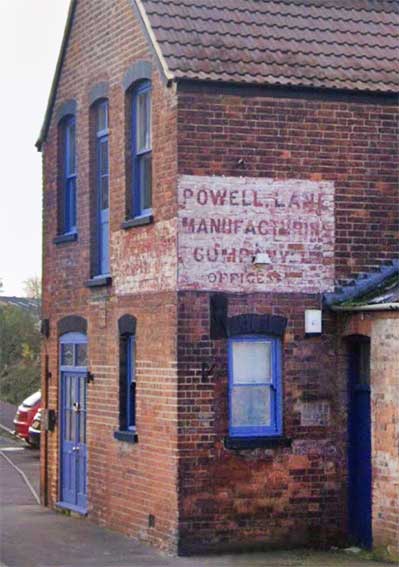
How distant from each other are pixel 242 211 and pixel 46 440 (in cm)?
717

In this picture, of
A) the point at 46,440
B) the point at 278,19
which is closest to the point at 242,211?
the point at 278,19

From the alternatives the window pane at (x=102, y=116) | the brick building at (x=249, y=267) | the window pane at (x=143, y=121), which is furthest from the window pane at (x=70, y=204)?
the window pane at (x=143, y=121)

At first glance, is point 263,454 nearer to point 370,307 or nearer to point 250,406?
point 250,406

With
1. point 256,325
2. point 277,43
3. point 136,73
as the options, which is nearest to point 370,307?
point 256,325

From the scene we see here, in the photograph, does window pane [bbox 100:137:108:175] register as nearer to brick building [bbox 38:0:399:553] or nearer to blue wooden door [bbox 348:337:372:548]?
brick building [bbox 38:0:399:553]

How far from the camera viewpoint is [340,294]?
1898 cm

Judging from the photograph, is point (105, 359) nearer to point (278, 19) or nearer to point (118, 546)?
point (118, 546)

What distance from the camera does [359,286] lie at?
62.5 ft

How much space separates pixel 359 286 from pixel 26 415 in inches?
648

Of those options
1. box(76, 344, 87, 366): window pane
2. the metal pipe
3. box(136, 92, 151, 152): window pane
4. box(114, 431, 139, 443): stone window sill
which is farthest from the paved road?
box(136, 92, 151, 152): window pane

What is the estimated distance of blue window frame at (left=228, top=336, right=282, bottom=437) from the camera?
61.0 ft

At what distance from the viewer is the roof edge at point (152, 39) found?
18375mm

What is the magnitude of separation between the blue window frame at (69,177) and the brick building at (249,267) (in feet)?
9.06

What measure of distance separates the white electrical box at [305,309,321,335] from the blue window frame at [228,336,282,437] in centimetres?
42
